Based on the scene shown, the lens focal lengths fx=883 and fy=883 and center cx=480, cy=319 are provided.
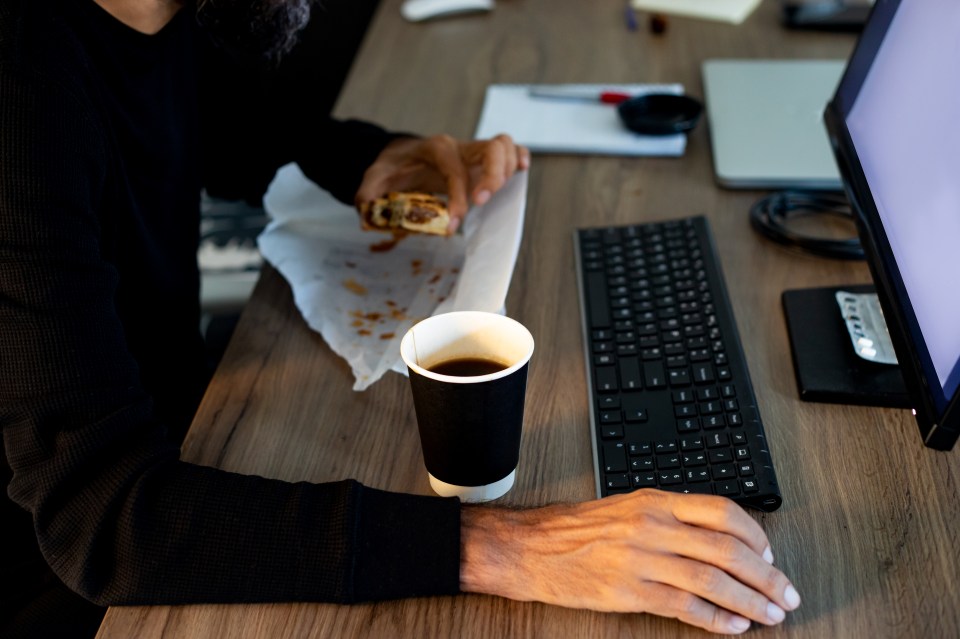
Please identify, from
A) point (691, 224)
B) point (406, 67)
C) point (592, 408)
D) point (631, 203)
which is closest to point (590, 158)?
point (631, 203)

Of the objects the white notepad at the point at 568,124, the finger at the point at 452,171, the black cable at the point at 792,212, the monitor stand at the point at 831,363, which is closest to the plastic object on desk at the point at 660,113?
the white notepad at the point at 568,124

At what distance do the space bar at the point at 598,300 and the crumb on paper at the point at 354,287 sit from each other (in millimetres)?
256

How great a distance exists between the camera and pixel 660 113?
1.30m

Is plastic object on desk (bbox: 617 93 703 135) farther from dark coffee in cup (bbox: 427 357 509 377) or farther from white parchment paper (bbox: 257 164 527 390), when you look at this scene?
dark coffee in cup (bbox: 427 357 509 377)

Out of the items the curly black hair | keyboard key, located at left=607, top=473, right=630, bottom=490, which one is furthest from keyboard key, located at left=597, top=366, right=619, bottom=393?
the curly black hair

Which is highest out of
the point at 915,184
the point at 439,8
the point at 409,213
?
the point at 915,184

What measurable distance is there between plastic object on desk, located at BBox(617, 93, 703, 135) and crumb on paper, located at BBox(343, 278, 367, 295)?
498mm

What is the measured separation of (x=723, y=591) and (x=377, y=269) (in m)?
0.58

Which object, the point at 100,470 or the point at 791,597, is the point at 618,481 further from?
the point at 100,470

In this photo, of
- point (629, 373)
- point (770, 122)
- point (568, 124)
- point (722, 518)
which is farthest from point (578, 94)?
point (722, 518)

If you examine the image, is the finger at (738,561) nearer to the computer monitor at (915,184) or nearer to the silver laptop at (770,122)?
the computer monitor at (915,184)

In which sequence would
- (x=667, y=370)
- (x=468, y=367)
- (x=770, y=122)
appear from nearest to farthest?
(x=468, y=367) → (x=667, y=370) → (x=770, y=122)

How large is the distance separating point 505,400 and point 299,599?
0.69 ft

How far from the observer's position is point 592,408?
0.80 metres
